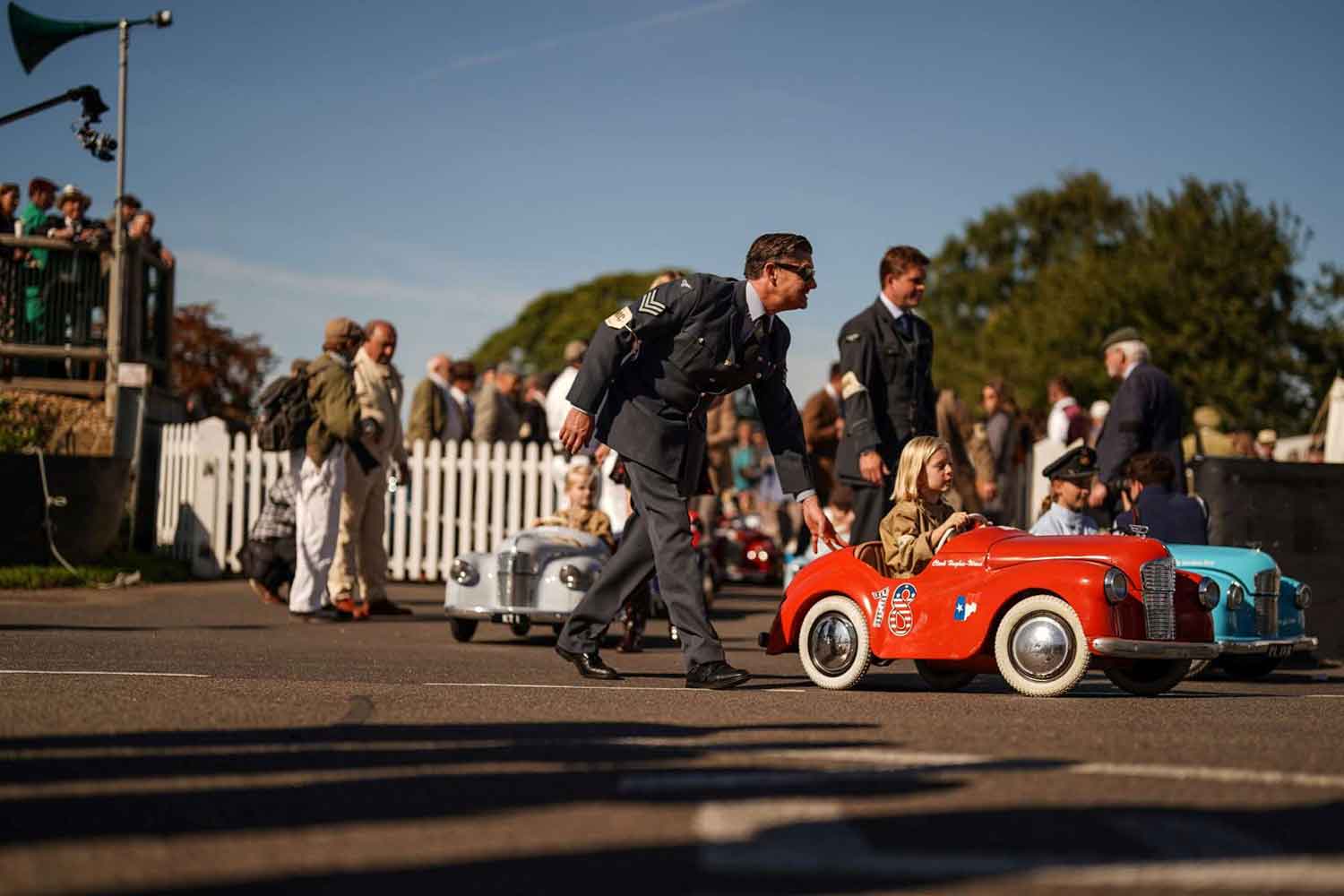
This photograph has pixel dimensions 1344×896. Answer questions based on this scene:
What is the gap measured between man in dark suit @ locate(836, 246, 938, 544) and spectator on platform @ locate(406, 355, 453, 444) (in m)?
9.79

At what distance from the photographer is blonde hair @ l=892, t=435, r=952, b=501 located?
900 cm

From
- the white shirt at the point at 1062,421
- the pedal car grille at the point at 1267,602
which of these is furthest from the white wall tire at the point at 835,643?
the white shirt at the point at 1062,421

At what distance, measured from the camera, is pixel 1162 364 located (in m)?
60.2

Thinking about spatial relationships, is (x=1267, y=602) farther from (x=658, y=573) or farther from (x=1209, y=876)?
(x=1209, y=876)

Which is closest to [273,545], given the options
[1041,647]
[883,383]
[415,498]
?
[415,498]

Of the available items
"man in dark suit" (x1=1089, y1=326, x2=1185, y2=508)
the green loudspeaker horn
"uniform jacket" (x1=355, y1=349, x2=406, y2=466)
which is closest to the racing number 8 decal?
"man in dark suit" (x1=1089, y1=326, x2=1185, y2=508)

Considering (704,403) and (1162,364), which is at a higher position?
(1162,364)

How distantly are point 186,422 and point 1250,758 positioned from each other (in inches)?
710

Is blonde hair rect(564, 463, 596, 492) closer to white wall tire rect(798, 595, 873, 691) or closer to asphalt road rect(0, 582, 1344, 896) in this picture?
white wall tire rect(798, 595, 873, 691)

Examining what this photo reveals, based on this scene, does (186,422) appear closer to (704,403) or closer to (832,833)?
(704,403)

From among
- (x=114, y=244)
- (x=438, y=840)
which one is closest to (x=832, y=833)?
(x=438, y=840)

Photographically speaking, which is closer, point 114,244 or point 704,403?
point 704,403

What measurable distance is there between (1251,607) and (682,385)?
140 inches

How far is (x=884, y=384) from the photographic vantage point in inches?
403
